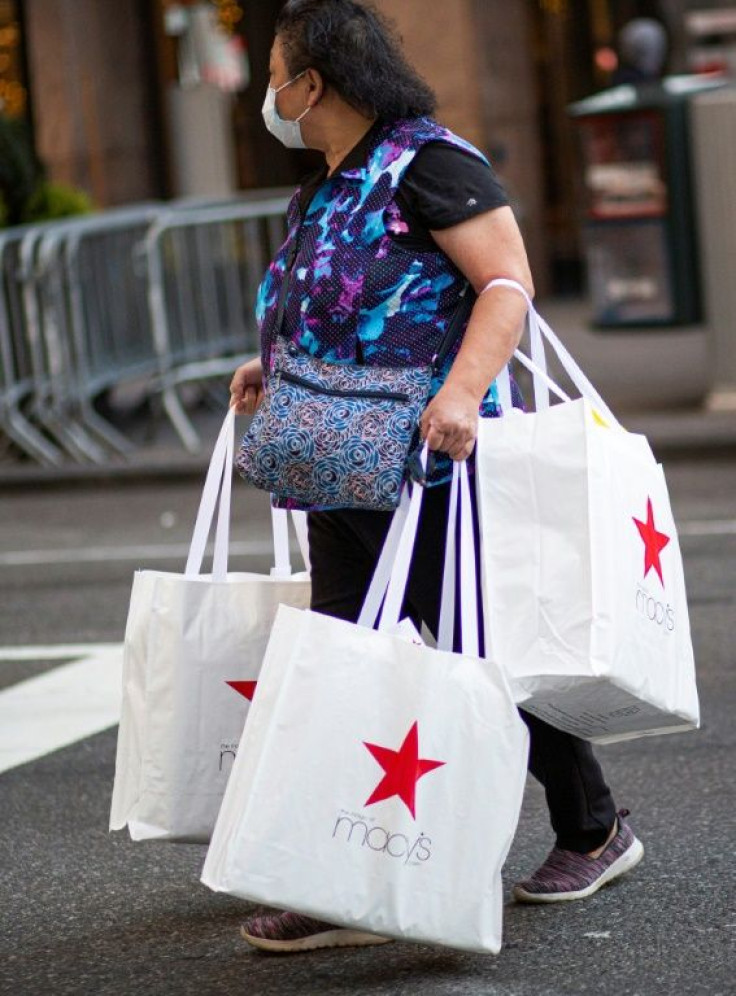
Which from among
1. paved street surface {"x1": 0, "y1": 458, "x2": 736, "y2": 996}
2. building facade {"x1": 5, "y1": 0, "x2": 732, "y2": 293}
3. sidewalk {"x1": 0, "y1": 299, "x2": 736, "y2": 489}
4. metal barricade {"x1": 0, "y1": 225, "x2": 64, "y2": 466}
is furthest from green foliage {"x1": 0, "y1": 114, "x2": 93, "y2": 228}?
paved street surface {"x1": 0, "y1": 458, "x2": 736, "y2": 996}

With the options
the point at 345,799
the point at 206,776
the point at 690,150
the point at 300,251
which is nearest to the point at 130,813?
the point at 206,776

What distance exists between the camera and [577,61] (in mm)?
19172

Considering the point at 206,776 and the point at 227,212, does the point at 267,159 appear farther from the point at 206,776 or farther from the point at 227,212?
the point at 206,776

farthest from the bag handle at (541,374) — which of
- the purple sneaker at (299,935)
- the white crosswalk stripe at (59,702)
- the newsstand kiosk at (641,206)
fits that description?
the newsstand kiosk at (641,206)

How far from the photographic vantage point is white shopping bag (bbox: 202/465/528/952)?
3385 millimetres

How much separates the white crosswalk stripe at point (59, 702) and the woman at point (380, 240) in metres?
1.95

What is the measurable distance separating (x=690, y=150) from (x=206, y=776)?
8485 mm

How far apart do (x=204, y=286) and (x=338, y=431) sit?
31.7ft

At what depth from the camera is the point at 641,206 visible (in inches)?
474

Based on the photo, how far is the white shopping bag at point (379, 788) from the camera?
3.38 m

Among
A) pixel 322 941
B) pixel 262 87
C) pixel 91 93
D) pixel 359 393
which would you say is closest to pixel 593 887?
pixel 322 941

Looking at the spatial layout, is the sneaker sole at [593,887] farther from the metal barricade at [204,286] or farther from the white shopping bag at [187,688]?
the metal barricade at [204,286]

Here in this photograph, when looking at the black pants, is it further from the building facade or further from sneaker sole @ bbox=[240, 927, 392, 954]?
the building facade

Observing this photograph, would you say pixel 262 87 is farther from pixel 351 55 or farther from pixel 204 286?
pixel 351 55
